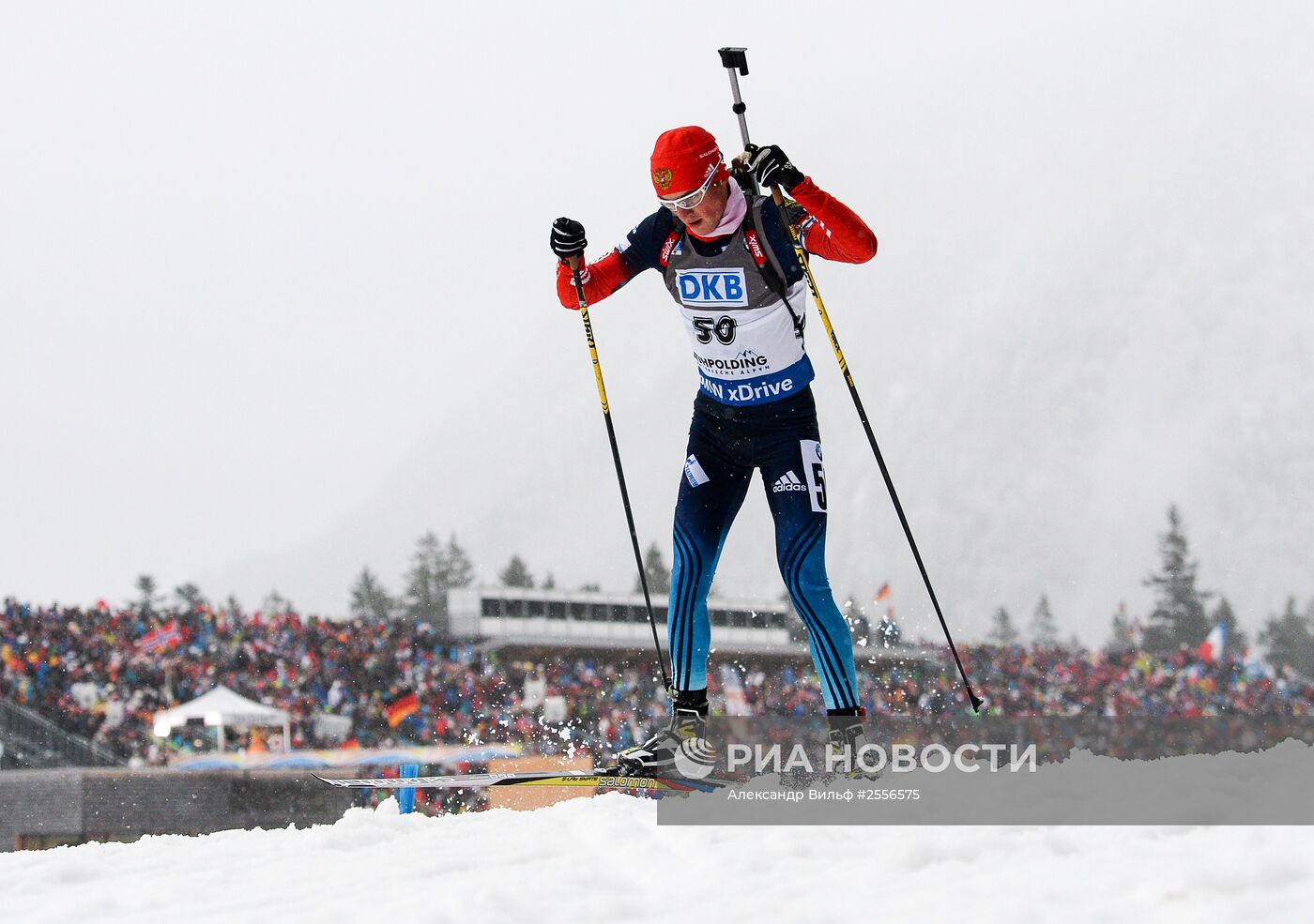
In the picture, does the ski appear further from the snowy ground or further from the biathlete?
the snowy ground

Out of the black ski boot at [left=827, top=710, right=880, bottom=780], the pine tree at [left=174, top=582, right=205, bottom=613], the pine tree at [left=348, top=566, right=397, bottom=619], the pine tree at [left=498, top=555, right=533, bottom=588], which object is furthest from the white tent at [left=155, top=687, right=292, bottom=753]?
the pine tree at [left=174, top=582, right=205, bottom=613]

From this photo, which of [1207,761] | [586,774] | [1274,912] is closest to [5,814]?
[586,774]

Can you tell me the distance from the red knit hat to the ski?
254cm

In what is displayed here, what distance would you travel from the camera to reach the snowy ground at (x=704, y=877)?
121 inches

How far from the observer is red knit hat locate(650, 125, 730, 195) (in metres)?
5.66

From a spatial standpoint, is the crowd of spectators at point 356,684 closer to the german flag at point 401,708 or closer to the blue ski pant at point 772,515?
the german flag at point 401,708

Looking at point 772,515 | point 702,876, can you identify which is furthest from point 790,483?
point 702,876

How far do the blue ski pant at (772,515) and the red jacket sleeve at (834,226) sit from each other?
0.67 meters

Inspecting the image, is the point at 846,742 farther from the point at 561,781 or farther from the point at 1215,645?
the point at 1215,645

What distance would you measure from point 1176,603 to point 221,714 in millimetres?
68332

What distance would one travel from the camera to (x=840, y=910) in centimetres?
318

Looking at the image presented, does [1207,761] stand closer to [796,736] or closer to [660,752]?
[796,736]

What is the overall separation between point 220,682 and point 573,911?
806 inches

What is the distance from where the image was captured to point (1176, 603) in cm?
7725
